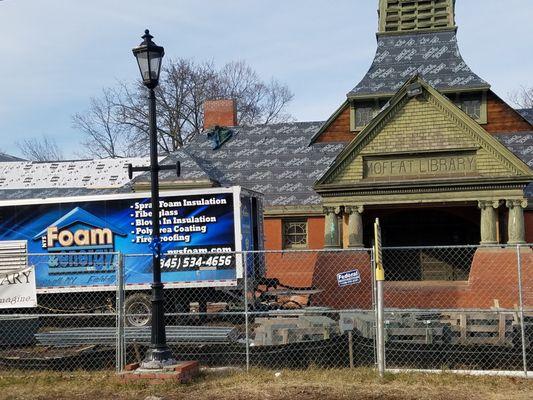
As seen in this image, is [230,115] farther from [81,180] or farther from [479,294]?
[479,294]

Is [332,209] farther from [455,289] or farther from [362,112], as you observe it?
[362,112]

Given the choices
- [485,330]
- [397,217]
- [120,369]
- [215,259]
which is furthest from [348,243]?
[120,369]

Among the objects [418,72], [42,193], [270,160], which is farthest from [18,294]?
[42,193]

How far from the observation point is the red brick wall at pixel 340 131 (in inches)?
992

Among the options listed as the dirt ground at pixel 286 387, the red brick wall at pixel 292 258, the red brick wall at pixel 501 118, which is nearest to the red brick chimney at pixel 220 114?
the red brick wall at pixel 292 258

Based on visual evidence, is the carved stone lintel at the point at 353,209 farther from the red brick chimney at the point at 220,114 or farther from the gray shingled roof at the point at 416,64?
the red brick chimney at the point at 220,114

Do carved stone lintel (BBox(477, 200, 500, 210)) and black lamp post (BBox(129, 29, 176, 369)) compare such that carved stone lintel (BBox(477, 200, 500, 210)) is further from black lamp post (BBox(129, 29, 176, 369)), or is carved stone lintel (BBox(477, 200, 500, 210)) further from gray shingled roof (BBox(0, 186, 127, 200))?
gray shingled roof (BBox(0, 186, 127, 200))

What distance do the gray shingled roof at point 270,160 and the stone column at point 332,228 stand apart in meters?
3.84

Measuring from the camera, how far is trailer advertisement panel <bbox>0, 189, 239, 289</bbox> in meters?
15.4

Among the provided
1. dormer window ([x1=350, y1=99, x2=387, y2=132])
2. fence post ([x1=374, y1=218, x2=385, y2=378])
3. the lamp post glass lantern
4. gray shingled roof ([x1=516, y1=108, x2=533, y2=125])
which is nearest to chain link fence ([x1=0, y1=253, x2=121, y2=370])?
the lamp post glass lantern

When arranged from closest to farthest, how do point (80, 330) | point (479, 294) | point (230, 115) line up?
point (80, 330)
point (479, 294)
point (230, 115)

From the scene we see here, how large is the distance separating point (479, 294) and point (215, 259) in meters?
7.69

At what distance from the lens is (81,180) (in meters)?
29.9

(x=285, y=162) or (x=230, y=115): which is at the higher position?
(x=230, y=115)
